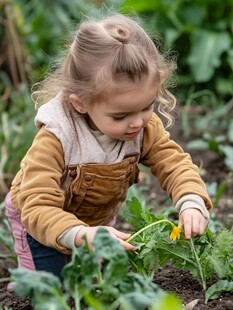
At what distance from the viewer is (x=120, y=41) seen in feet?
10.1

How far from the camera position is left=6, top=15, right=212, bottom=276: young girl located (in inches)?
118

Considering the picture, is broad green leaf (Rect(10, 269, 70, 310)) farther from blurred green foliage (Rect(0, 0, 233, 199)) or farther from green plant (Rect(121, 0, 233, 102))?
green plant (Rect(121, 0, 233, 102))

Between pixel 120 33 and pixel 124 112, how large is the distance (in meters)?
0.31

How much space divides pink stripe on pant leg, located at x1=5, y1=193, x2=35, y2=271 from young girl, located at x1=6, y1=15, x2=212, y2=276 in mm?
72

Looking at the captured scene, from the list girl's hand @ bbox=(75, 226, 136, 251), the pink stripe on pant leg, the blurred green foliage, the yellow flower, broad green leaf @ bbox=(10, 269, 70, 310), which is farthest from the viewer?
the blurred green foliage

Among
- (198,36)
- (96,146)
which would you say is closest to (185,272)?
(96,146)

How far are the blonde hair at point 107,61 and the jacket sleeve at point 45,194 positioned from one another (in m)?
0.23

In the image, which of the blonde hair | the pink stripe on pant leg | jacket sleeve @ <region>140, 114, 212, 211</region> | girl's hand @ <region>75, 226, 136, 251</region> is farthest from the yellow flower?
the pink stripe on pant leg

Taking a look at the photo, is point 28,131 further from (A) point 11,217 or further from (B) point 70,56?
(B) point 70,56

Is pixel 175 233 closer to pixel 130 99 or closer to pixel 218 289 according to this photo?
pixel 218 289

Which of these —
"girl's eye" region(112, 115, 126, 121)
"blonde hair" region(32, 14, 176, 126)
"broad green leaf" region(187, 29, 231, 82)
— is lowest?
"broad green leaf" region(187, 29, 231, 82)

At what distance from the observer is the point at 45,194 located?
10.0 feet

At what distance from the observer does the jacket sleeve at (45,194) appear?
2965 millimetres

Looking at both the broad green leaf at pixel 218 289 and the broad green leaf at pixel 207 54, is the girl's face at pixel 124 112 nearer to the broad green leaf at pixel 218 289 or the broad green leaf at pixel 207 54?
the broad green leaf at pixel 218 289
